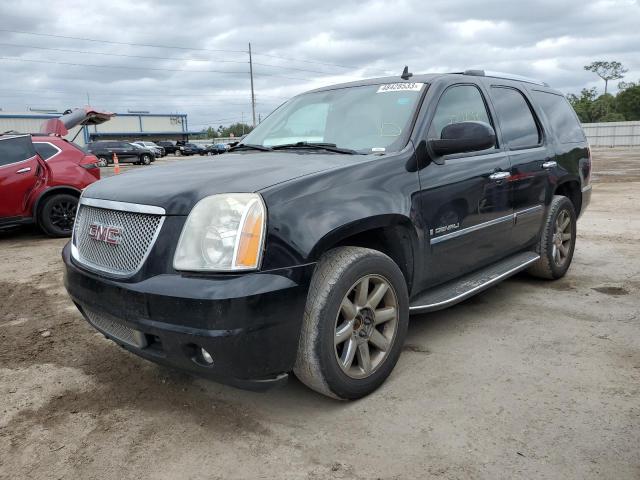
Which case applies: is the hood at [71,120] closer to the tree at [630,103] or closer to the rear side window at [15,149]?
the rear side window at [15,149]

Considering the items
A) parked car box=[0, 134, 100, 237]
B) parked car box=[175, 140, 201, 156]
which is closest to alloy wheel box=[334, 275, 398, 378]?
parked car box=[0, 134, 100, 237]

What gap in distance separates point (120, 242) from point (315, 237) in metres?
0.97

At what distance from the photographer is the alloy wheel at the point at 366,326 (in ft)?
8.75

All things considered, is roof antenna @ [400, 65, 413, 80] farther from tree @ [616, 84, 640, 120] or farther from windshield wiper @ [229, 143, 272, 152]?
tree @ [616, 84, 640, 120]

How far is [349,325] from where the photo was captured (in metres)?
2.67

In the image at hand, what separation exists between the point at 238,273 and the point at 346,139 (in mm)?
1445

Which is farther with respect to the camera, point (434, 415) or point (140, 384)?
point (140, 384)

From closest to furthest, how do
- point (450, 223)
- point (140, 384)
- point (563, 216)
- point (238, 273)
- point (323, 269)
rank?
point (238, 273) → point (323, 269) → point (140, 384) → point (450, 223) → point (563, 216)

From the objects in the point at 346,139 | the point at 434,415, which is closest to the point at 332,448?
the point at 434,415

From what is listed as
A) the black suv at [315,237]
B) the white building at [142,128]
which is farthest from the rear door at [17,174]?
the white building at [142,128]

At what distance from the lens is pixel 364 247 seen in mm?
2912

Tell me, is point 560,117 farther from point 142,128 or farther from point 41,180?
point 142,128

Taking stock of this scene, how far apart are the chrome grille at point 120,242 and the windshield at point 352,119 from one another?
135 cm

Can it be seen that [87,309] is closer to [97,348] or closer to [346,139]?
[97,348]
